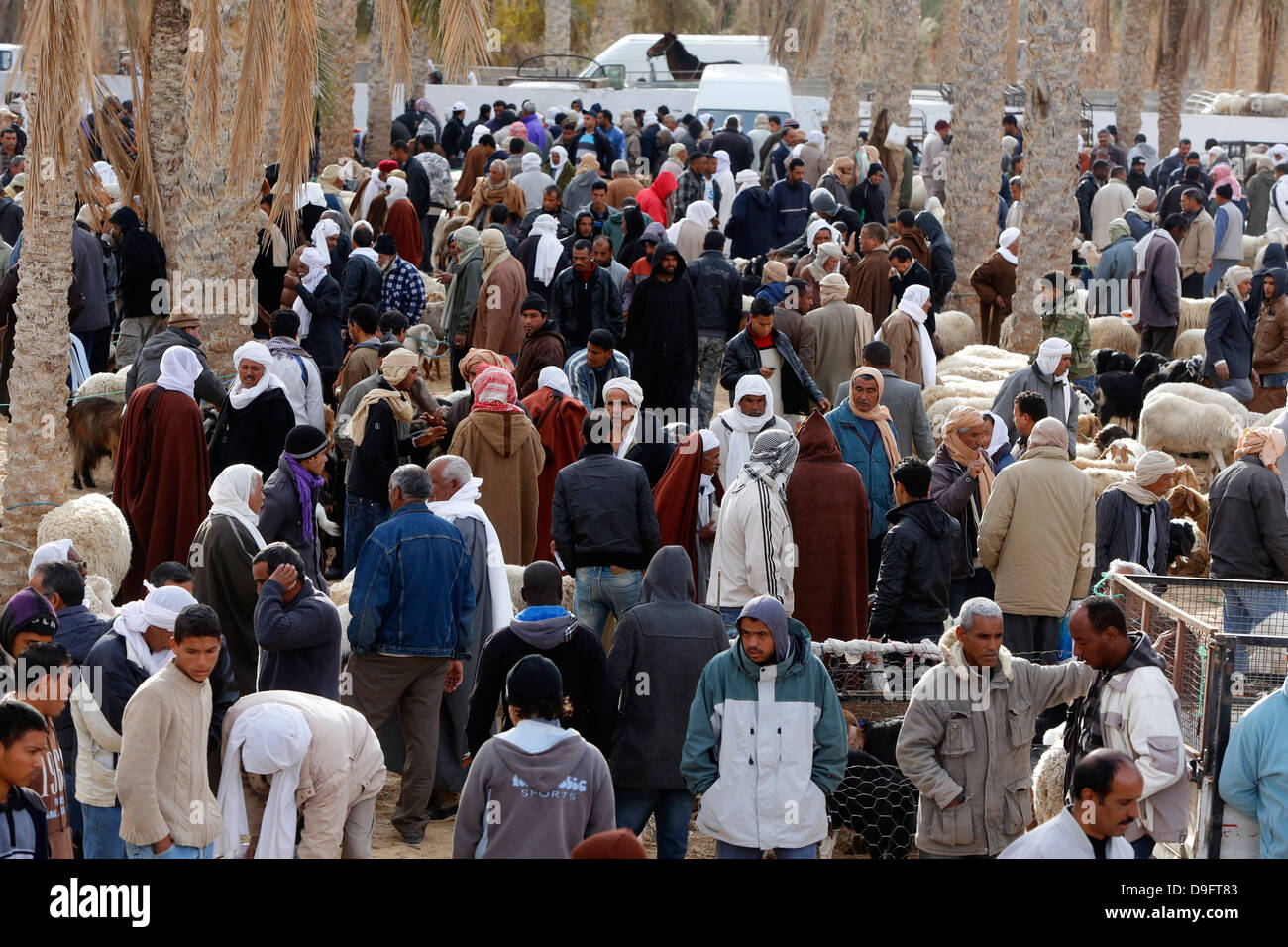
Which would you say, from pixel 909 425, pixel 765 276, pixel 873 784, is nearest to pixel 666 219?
pixel 765 276

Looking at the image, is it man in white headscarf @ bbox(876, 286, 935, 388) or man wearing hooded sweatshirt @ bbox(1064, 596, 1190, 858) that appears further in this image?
man in white headscarf @ bbox(876, 286, 935, 388)

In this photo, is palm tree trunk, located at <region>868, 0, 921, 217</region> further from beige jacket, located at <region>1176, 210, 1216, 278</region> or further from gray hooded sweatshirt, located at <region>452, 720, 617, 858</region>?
gray hooded sweatshirt, located at <region>452, 720, 617, 858</region>

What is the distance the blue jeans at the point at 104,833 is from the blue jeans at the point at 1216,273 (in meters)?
16.3

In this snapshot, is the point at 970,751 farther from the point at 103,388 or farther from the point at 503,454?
the point at 103,388

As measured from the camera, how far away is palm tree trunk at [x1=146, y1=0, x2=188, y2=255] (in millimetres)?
13273

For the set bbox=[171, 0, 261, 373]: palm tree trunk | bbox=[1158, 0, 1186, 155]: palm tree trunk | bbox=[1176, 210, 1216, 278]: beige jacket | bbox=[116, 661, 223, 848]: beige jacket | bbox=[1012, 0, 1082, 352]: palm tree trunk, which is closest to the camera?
bbox=[116, 661, 223, 848]: beige jacket

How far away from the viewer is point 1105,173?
22312 mm

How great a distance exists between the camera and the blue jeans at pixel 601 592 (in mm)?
7855

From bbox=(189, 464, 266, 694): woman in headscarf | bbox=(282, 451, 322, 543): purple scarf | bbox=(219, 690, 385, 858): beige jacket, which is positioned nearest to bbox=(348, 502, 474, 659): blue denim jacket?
bbox=(189, 464, 266, 694): woman in headscarf

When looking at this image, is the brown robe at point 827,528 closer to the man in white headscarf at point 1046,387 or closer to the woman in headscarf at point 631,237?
the man in white headscarf at point 1046,387

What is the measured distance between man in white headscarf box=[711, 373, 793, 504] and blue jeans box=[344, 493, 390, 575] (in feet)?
6.61

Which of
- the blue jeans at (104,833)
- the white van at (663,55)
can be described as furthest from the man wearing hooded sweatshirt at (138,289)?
the white van at (663,55)

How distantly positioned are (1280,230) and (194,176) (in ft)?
45.8

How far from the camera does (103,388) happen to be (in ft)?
39.9
